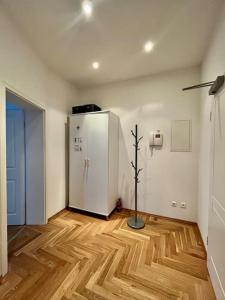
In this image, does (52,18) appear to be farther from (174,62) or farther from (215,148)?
(215,148)

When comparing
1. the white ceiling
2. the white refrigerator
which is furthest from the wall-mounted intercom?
the white ceiling

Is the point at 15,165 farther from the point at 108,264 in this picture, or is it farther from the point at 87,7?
the point at 87,7

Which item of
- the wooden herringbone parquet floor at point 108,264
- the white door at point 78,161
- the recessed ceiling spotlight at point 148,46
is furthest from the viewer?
the white door at point 78,161

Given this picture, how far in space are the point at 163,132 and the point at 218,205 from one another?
163 centimetres

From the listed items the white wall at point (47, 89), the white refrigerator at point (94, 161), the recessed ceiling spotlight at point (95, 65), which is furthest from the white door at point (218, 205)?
the white wall at point (47, 89)

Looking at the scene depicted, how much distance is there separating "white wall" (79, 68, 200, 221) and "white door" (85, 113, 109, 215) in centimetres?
52

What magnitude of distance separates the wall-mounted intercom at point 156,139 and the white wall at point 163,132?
0.27 feet

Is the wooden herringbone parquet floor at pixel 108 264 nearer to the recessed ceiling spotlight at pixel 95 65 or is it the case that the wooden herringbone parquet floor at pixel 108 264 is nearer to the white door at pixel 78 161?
the white door at pixel 78 161

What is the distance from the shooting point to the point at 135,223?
8.25ft

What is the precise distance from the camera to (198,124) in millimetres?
2449

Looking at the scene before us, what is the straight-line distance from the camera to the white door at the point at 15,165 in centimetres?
243

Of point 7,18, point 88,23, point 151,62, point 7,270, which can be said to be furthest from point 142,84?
point 7,270

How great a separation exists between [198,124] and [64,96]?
2593 mm

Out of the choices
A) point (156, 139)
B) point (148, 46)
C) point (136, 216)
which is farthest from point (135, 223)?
point (148, 46)
